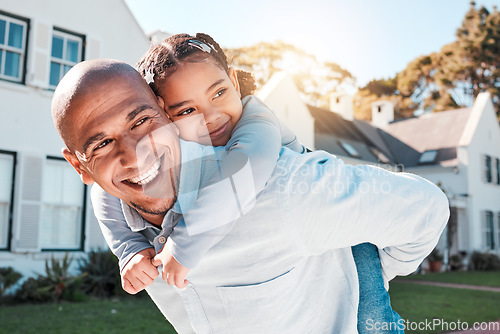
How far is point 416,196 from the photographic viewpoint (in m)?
1.34

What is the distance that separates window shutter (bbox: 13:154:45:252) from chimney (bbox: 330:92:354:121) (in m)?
17.4

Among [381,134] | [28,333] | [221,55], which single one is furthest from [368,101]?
[221,55]

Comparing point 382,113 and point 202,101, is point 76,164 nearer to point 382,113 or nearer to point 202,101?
point 202,101

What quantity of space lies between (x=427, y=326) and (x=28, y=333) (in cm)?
555

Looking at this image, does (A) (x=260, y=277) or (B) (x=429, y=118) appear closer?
(A) (x=260, y=277)

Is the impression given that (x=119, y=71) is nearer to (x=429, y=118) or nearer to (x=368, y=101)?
(x=429, y=118)

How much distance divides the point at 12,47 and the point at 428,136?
67.2 ft

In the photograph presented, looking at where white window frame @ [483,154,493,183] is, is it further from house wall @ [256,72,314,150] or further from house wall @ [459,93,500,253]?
house wall @ [256,72,314,150]

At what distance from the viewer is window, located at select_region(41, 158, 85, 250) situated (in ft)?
33.8

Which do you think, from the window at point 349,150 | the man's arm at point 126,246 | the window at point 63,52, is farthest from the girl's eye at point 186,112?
the window at point 349,150

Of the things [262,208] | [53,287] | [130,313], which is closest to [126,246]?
[262,208]

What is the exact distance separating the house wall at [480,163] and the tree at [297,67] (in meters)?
8.04

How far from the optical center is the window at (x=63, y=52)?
1091 cm

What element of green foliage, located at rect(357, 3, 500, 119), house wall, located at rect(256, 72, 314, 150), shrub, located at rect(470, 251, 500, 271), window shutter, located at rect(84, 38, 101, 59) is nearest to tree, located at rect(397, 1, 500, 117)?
green foliage, located at rect(357, 3, 500, 119)
